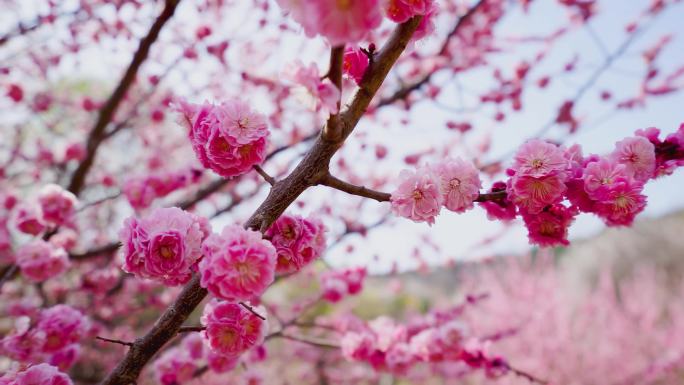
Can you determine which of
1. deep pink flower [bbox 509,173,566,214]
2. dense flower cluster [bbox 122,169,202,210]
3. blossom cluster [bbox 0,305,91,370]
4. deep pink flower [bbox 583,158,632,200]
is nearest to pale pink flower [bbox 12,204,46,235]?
dense flower cluster [bbox 122,169,202,210]

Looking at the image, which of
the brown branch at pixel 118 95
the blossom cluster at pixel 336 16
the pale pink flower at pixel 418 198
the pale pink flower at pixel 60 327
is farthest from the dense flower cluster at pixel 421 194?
the brown branch at pixel 118 95

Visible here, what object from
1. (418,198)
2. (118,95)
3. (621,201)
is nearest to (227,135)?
(418,198)

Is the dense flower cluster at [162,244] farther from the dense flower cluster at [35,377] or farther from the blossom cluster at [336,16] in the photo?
the blossom cluster at [336,16]

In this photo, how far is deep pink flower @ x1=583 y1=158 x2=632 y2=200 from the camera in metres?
1.36

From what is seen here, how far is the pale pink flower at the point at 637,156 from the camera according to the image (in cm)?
146

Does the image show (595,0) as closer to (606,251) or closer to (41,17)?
(41,17)

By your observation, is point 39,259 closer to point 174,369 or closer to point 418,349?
point 174,369

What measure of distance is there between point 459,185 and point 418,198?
0.19 m

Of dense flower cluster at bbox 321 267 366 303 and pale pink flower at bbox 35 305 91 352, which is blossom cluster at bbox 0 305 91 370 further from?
dense flower cluster at bbox 321 267 366 303

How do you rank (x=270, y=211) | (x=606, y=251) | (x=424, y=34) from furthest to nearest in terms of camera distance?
1. (x=606, y=251)
2. (x=424, y=34)
3. (x=270, y=211)

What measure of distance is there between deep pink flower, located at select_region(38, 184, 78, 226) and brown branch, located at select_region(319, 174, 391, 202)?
2065mm

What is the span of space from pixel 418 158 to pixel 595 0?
2.11m

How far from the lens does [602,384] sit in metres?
9.18

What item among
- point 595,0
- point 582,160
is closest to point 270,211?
point 582,160
